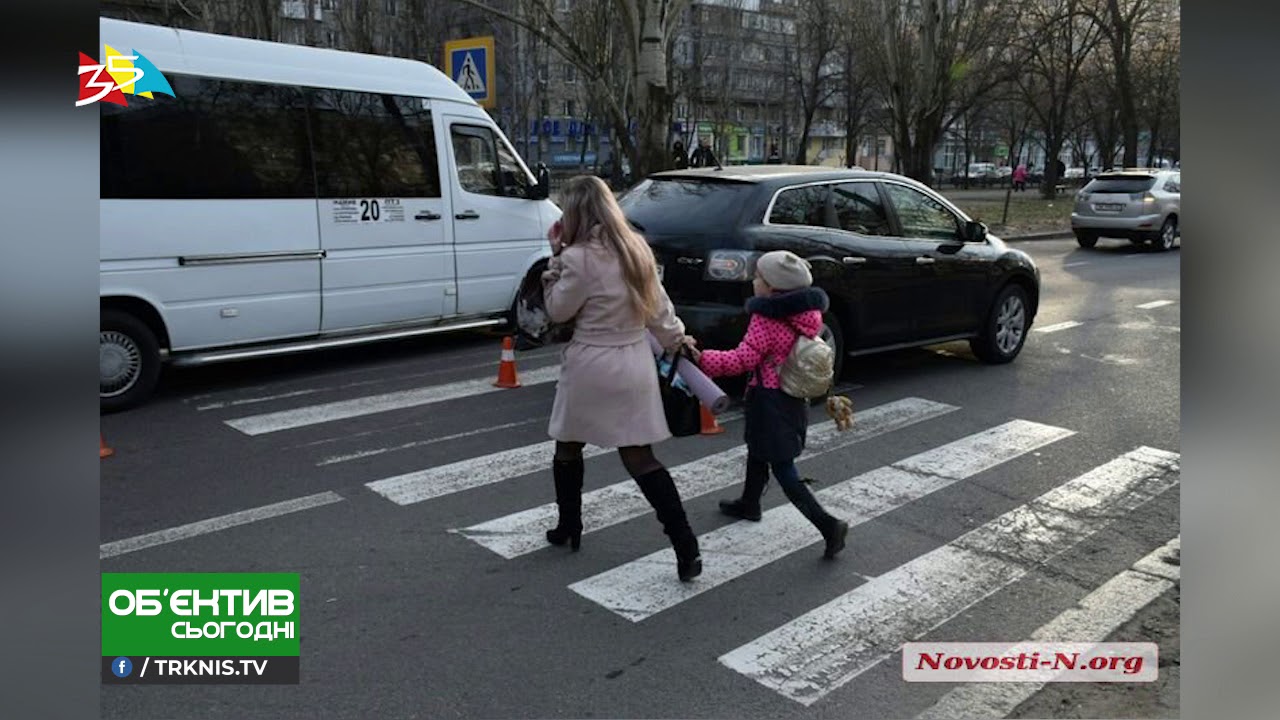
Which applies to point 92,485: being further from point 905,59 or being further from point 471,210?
point 905,59

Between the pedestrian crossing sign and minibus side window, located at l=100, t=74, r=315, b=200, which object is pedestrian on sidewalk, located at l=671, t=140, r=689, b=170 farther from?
minibus side window, located at l=100, t=74, r=315, b=200

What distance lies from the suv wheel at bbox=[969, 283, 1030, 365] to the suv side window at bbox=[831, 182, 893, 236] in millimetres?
1588

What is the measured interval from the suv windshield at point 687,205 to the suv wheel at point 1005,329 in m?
2.98

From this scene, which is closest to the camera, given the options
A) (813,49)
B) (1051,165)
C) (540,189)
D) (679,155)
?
(540,189)

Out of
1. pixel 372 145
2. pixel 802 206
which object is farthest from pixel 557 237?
pixel 372 145

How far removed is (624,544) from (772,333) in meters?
1.30

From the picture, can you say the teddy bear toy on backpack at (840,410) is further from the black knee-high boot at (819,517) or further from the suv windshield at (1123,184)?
the suv windshield at (1123,184)

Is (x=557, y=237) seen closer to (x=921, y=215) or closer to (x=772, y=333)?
(x=772, y=333)

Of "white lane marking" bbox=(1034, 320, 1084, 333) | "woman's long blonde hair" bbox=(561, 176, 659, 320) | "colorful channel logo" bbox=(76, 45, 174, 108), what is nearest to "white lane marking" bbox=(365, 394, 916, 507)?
"woman's long blonde hair" bbox=(561, 176, 659, 320)

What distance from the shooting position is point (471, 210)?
9.79 m

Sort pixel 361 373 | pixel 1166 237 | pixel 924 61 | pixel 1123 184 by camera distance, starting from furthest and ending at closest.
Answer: pixel 924 61 < pixel 1166 237 < pixel 1123 184 < pixel 361 373

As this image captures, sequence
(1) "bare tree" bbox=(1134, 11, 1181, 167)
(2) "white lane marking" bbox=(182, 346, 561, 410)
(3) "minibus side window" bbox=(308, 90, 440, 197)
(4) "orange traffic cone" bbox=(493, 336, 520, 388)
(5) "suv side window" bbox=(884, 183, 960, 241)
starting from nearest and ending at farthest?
(2) "white lane marking" bbox=(182, 346, 561, 410) → (4) "orange traffic cone" bbox=(493, 336, 520, 388) → (5) "suv side window" bbox=(884, 183, 960, 241) → (3) "minibus side window" bbox=(308, 90, 440, 197) → (1) "bare tree" bbox=(1134, 11, 1181, 167)

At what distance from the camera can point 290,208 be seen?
8.43m

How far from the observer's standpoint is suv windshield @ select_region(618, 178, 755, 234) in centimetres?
745
